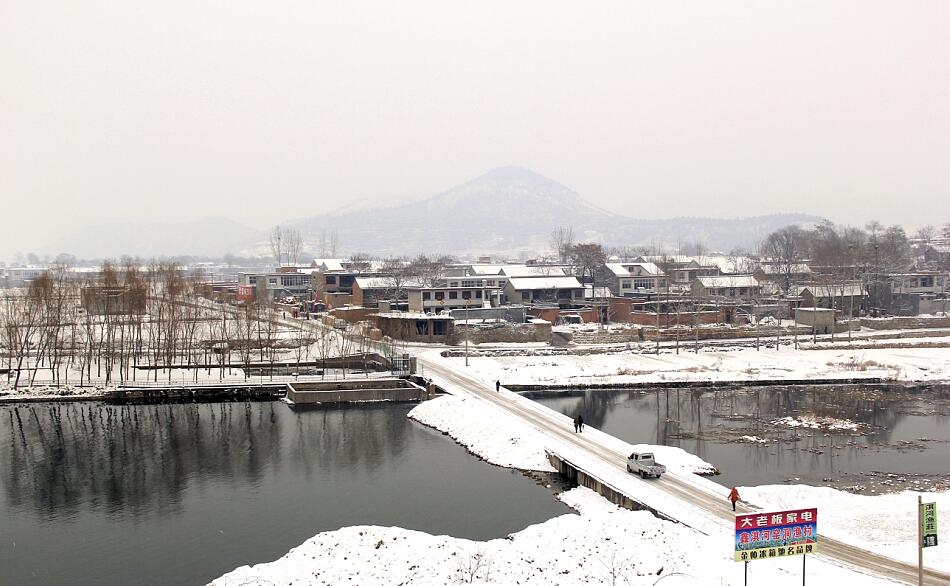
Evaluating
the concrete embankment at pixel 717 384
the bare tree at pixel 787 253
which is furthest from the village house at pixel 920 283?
the concrete embankment at pixel 717 384

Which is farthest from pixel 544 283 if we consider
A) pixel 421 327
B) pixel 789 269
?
pixel 789 269

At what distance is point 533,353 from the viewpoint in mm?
59188

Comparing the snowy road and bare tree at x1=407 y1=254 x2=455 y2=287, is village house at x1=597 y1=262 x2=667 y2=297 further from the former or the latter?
the snowy road

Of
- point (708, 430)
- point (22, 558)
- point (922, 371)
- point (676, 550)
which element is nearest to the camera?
point (676, 550)

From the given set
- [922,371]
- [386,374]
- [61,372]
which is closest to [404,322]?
[386,374]

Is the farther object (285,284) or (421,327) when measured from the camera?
(285,284)

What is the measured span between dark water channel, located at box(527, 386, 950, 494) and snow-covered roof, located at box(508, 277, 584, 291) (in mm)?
32090

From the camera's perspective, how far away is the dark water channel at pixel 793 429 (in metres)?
29.0

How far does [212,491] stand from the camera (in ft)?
91.5

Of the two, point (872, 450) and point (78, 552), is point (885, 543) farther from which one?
point (78, 552)

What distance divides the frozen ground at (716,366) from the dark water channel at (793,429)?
229cm

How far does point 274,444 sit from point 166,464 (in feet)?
16.6

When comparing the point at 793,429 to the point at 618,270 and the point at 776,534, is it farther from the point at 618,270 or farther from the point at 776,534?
the point at 618,270

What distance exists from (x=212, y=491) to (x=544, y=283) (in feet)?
181
